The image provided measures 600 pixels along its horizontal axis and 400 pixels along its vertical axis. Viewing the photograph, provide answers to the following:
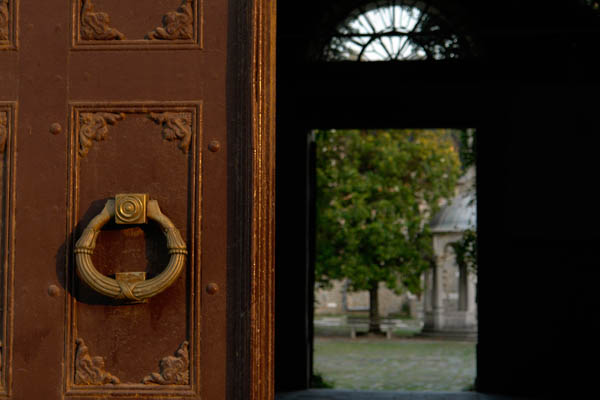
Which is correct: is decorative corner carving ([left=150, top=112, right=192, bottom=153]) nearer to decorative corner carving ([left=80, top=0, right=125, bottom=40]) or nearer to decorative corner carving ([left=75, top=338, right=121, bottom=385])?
decorative corner carving ([left=80, top=0, right=125, bottom=40])

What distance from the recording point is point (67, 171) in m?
3.07

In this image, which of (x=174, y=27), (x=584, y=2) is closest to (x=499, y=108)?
(x=584, y=2)

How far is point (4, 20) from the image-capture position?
124 inches

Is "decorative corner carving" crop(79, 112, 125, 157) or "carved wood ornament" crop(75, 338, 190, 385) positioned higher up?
→ "decorative corner carving" crop(79, 112, 125, 157)

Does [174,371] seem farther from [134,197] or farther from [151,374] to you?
[134,197]

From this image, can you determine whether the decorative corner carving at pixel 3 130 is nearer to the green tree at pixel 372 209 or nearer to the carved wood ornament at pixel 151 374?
the carved wood ornament at pixel 151 374

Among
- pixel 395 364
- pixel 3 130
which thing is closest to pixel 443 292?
pixel 395 364

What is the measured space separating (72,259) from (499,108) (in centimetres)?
768

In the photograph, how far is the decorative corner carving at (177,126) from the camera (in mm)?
3057

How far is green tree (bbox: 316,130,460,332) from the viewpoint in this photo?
22562 millimetres

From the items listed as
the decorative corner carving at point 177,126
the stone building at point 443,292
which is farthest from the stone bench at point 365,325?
the decorative corner carving at point 177,126

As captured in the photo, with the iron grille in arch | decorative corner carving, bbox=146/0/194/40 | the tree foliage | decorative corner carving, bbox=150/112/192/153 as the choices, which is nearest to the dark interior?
the iron grille in arch

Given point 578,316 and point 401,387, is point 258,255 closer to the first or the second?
point 578,316

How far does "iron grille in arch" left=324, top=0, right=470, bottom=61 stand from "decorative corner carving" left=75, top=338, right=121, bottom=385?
7750 millimetres
